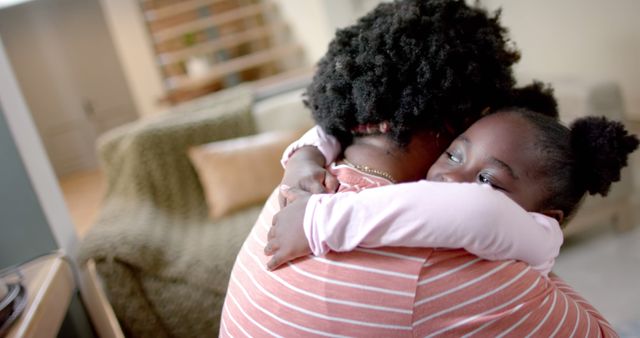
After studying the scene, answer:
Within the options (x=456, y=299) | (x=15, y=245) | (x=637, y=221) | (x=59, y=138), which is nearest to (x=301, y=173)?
(x=456, y=299)

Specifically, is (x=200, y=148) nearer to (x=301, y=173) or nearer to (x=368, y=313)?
(x=301, y=173)

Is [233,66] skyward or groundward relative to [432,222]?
skyward

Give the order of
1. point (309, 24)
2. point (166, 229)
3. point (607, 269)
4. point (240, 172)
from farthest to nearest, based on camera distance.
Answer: point (309, 24), point (240, 172), point (166, 229), point (607, 269)

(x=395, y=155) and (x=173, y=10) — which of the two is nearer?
(x=395, y=155)

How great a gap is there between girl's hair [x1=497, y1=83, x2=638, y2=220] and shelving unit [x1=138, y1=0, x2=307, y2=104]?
3754 millimetres

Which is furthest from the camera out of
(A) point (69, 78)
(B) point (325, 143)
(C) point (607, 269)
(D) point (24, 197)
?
(A) point (69, 78)

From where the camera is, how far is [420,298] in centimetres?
51

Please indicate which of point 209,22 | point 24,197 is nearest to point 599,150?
point 24,197

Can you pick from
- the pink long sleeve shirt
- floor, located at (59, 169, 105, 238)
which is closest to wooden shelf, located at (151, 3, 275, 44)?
floor, located at (59, 169, 105, 238)

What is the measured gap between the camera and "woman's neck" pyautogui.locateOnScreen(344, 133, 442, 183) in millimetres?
690

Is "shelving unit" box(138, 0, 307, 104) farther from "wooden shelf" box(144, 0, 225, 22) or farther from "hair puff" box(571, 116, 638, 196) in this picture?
"hair puff" box(571, 116, 638, 196)

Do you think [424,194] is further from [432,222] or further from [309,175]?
[309,175]

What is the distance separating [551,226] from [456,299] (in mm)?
169

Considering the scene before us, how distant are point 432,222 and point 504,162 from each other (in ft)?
0.80
